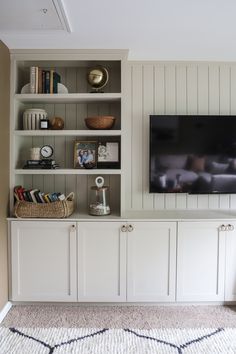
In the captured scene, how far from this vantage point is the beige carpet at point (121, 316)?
2506 mm

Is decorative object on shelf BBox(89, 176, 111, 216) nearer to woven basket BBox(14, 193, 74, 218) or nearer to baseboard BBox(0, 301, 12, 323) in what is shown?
woven basket BBox(14, 193, 74, 218)

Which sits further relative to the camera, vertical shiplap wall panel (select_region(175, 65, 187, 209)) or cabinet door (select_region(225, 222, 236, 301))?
vertical shiplap wall panel (select_region(175, 65, 187, 209))

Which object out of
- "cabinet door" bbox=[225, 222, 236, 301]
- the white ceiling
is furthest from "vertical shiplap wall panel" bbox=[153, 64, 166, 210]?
"cabinet door" bbox=[225, 222, 236, 301]

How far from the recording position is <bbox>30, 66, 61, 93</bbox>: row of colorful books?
2787 mm

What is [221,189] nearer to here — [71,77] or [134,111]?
[134,111]

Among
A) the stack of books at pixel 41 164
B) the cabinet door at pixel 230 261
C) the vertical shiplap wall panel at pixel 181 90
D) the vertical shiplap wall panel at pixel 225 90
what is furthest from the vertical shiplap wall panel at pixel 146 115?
the stack of books at pixel 41 164

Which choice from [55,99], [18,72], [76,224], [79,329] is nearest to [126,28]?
[55,99]

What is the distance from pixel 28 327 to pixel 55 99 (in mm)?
1940

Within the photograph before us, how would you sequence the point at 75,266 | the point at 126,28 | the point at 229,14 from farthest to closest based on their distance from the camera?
1. the point at 75,266
2. the point at 126,28
3. the point at 229,14

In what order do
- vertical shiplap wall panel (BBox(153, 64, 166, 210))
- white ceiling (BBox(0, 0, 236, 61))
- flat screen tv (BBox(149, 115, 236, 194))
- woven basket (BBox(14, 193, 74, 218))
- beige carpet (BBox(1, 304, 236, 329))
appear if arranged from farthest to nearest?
vertical shiplap wall panel (BBox(153, 64, 166, 210)) < flat screen tv (BBox(149, 115, 236, 194)) < woven basket (BBox(14, 193, 74, 218)) < beige carpet (BBox(1, 304, 236, 329)) < white ceiling (BBox(0, 0, 236, 61))

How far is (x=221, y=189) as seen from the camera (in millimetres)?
2953

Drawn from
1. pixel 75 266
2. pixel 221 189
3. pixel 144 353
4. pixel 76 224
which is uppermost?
pixel 221 189

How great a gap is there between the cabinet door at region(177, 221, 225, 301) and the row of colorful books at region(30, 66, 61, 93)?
169cm

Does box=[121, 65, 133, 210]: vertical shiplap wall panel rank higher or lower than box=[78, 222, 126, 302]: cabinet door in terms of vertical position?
higher
